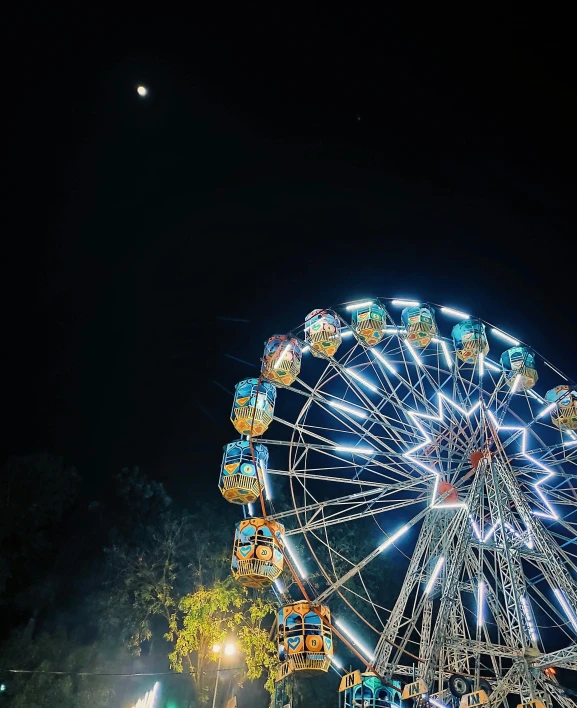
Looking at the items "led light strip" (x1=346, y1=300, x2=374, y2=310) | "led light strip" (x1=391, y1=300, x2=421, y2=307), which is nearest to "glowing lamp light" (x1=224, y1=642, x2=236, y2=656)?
"led light strip" (x1=346, y1=300, x2=374, y2=310)

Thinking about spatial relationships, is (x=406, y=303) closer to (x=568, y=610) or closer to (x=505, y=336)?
(x=505, y=336)

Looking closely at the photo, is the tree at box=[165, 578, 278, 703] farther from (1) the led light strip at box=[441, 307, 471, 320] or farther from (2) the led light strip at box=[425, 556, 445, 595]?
(1) the led light strip at box=[441, 307, 471, 320]

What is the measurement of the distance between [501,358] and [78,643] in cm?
1523

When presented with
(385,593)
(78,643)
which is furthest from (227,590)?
(385,593)

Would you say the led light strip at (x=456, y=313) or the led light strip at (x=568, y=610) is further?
the led light strip at (x=456, y=313)

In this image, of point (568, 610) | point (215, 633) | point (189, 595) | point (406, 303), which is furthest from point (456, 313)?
point (189, 595)

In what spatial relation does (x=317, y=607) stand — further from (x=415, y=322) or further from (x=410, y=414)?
(x=415, y=322)

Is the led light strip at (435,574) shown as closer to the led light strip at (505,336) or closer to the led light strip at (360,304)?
the led light strip at (505,336)

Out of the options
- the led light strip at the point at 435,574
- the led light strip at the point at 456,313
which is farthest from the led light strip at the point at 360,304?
the led light strip at the point at 435,574

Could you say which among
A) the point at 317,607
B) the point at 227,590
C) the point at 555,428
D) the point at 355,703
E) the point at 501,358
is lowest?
the point at 355,703

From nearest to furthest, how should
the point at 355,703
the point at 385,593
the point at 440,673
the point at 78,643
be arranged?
1. the point at 355,703
2. the point at 440,673
3. the point at 78,643
4. the point at 385,593

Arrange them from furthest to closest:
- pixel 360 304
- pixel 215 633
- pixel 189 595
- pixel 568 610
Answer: pixel 189 595 < pixel 215 633 < pixel 360 304 < pixel 568 610

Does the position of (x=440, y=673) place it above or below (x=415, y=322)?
below

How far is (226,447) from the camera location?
12141 millimetres
